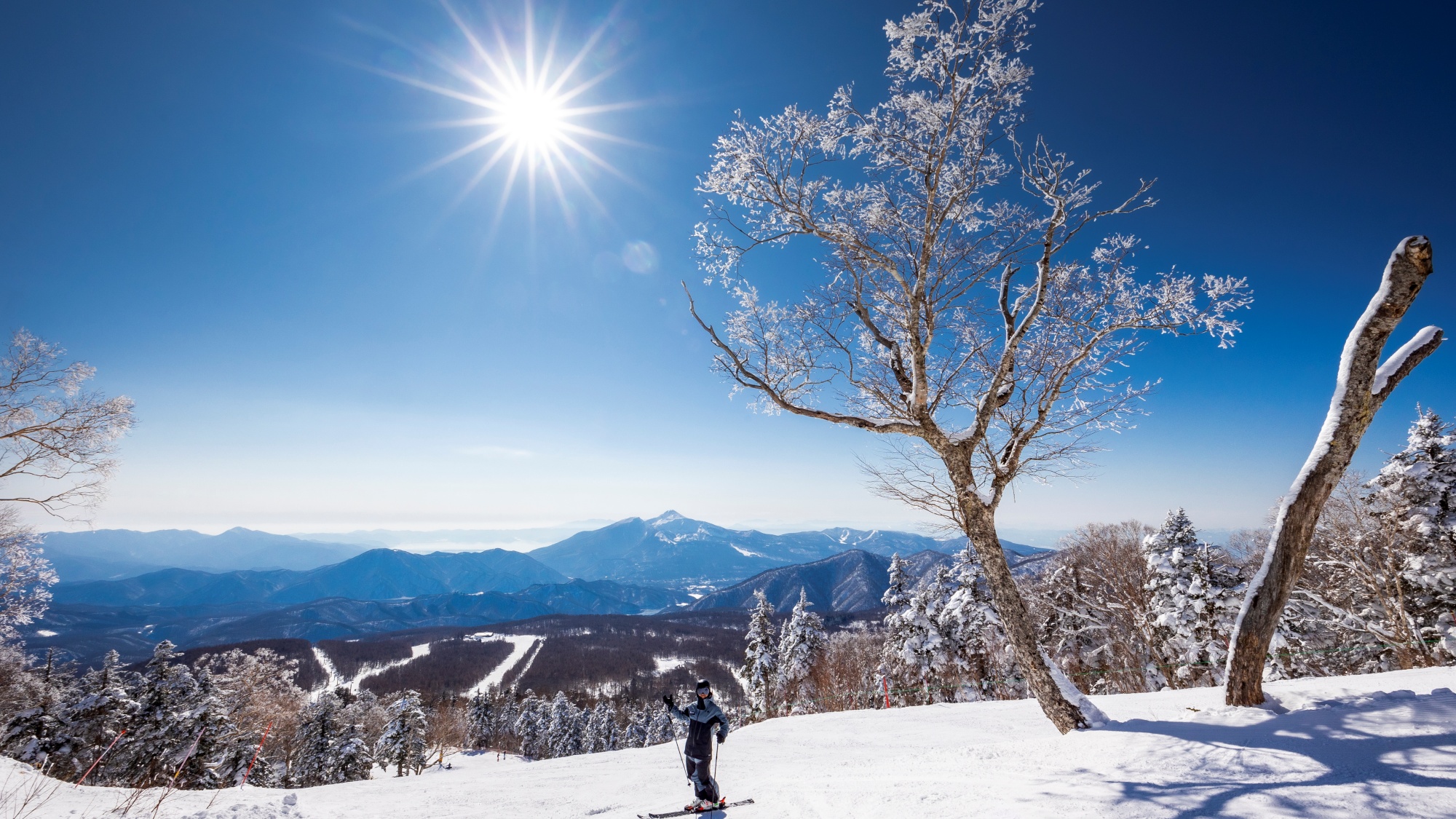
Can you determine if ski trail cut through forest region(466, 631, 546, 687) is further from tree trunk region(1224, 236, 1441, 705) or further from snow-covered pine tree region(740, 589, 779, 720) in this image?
tree trunk region(1224, 236, 1441, 705)

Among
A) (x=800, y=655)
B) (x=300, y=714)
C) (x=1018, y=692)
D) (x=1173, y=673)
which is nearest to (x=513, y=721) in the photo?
(x=300, y=714)

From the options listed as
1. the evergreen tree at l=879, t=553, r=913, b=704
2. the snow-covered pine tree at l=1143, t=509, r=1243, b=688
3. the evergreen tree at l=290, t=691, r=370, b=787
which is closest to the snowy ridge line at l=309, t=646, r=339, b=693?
the evergreen tree at l=290, t=691, r=370, b=787

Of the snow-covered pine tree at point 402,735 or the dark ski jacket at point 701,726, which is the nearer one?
the dark ski jacket at point 701,726

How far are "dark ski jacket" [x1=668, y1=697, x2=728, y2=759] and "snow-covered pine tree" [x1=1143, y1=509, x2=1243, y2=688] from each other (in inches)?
709

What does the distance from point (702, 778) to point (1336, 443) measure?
8.32 metres

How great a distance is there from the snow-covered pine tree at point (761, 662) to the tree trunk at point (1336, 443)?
28347 mm

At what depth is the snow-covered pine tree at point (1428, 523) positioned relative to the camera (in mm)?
14252

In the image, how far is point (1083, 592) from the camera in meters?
24.3

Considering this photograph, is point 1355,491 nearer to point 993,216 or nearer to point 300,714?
point 993,216

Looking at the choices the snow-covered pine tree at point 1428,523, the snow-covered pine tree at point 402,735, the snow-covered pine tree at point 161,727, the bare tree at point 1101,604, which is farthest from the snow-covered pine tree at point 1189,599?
the snow-covered pine tree at point 402,735

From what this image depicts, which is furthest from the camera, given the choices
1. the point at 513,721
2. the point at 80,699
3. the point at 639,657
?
the point at 639,657

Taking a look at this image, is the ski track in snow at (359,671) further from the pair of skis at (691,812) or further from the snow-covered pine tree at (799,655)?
the pair of skis at (691,812)

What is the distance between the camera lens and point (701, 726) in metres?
7.20

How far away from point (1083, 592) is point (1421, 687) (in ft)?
72.6
